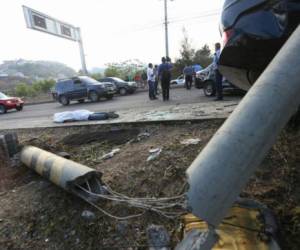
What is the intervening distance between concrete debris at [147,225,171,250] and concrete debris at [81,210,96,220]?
0.61m

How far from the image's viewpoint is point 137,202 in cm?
254

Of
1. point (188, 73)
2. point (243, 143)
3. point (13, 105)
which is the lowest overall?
point (13, 105)

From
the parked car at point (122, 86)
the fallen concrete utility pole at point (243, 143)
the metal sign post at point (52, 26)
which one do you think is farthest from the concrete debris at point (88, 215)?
the metal sign post at point (52, 26)

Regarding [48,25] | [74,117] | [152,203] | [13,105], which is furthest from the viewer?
[48,25]

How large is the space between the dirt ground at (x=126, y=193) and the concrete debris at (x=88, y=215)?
0.11 feet

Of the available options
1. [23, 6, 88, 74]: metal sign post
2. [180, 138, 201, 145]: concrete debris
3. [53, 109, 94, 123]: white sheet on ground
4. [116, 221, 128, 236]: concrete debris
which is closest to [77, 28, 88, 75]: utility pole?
[23, 6, 88, 74]: metal sign post

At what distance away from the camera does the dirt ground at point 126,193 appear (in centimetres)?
226

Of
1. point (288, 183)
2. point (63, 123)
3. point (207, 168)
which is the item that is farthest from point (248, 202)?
point (63, 123)

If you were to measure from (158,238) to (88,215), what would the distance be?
2.61ft

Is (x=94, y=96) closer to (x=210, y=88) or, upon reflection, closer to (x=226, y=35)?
(x=210, y=88)

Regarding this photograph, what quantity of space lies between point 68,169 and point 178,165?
1331 millimetres

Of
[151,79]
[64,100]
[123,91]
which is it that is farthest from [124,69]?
[151,79]

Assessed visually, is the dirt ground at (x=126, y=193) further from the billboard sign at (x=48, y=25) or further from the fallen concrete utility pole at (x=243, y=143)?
the billboard sign at (x=48, y=25)

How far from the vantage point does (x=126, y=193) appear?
2.85m
